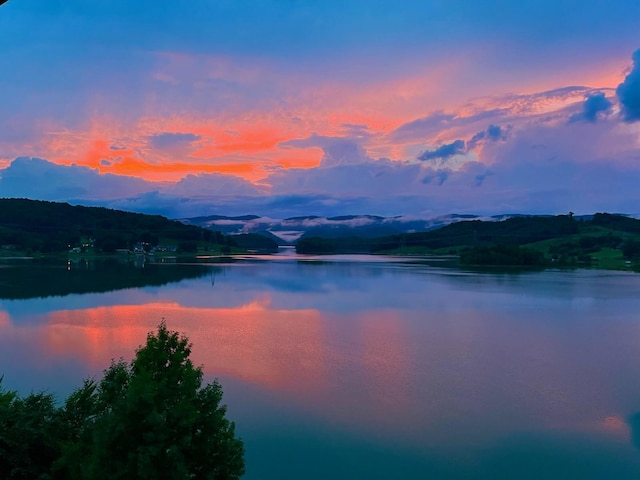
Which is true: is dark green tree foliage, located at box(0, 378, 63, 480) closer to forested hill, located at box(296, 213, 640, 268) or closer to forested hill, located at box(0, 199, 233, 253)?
forested hill, located at box(296, 213, 640, 268)

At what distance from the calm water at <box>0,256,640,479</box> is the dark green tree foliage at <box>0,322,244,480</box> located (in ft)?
7.85

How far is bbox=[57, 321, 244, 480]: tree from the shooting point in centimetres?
463

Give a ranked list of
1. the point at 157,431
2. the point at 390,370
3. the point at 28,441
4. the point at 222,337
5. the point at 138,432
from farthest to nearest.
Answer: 1. the point at 222,337
2. the point at 390,370
3. the point at 28,441
4. the point at 138,432
5. the point at 157,431

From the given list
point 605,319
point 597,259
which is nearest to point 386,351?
point 605,319

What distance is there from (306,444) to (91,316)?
14389 mm

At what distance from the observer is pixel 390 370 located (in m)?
12.1

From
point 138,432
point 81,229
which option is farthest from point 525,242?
point 138,432

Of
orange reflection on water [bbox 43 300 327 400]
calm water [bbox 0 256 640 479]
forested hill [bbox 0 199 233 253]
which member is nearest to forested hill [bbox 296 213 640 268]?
forested hill [bbox 0 199 233 253]

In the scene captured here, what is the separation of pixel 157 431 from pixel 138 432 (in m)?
0.24

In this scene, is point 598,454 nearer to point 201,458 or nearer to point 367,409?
point 367,409

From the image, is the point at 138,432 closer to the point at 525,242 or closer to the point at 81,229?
the point at 525,242

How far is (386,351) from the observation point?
14172 mm

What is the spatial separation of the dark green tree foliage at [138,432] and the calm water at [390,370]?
239 centimetres

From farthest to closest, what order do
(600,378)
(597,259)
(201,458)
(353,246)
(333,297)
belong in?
(353,246)
(597,259)
(333,297)
(600,378)
(201,458)
